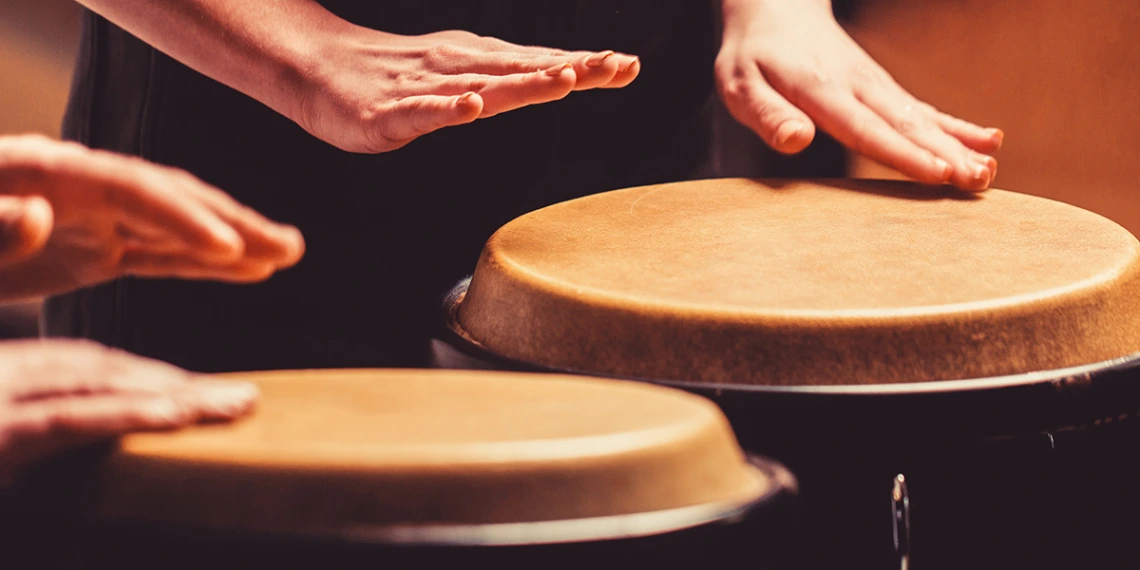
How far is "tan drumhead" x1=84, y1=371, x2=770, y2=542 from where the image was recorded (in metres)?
0.46

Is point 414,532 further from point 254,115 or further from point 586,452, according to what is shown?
point 254,115

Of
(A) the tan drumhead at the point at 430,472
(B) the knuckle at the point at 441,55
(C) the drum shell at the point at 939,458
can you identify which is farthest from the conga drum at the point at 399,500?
(B) the knuckle at the point at 441,55

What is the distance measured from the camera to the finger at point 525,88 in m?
0.81

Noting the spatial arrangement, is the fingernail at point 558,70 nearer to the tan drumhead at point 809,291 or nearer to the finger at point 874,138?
the tan drumhead at point 809,291

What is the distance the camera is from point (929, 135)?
3.55ft

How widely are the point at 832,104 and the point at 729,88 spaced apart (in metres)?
0.11

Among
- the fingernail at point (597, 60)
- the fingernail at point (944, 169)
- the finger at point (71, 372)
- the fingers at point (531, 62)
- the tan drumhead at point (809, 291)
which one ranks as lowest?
the tan drumhead at point (809, 291)

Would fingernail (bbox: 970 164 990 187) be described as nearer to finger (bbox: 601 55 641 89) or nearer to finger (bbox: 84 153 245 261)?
finger (bbox: 601 55 641 89)

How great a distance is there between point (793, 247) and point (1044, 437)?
228mm

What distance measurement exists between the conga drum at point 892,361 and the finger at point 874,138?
210 mm

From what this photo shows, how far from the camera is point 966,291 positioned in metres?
0.74

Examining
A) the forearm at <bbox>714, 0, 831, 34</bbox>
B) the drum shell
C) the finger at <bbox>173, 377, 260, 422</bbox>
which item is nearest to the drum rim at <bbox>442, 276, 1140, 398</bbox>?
the drum shell

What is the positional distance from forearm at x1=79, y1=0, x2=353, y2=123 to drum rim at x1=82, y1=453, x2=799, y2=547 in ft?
1.75

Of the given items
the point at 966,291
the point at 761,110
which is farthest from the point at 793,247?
the point at 761,110
